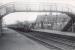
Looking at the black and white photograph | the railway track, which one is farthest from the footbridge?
the railway track

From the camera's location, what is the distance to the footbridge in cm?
227

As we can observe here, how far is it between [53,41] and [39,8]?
642 mm

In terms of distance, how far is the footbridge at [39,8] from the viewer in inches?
89.2

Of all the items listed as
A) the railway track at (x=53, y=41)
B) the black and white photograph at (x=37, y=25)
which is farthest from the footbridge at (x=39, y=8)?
the railway track at (x=53, y=41)

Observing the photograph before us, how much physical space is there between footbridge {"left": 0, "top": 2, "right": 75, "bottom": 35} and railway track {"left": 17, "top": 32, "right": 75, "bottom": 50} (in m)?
0.23

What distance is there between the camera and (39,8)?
2.34 metres

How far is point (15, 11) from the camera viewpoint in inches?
89.5

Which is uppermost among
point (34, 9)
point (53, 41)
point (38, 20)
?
point (34, 9)

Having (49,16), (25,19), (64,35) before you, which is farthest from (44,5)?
(64,35)

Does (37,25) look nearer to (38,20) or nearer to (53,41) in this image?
(38,20)

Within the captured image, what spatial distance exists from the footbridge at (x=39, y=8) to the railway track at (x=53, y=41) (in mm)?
229

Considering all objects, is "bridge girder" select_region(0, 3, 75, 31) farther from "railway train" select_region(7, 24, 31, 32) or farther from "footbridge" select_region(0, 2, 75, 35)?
"railway train" select_region(7, 24, 31, 32)

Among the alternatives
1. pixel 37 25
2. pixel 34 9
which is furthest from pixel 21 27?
pixel 34 9

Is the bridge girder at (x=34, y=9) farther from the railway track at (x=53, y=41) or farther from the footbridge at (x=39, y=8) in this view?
the railway track at (x=53, y=41)
